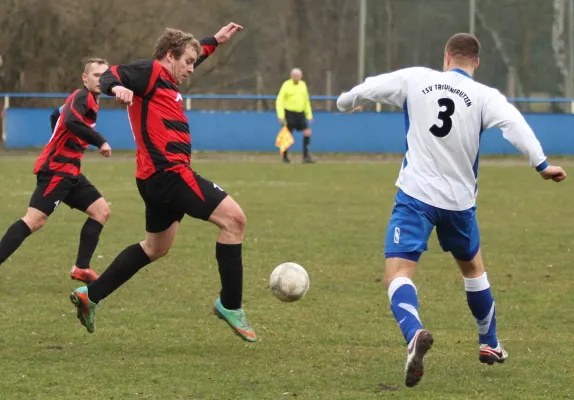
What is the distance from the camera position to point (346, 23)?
37094 mm

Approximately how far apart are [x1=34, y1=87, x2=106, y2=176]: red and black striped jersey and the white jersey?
10.2ft

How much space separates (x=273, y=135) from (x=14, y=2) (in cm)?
890

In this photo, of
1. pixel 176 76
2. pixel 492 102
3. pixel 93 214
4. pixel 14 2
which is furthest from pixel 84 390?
pixel 14 2

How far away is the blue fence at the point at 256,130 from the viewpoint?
27.9 meters

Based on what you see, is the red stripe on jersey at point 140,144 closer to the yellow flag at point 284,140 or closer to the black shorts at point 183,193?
the black shorts at point 183,193

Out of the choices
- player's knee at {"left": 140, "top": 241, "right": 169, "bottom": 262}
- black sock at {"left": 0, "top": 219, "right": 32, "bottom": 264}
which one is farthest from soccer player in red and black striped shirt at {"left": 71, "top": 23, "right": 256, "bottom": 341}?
black sock at {"left": 0, "top": 219, "right": 32, "bottom": 264}

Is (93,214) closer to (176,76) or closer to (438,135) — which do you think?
(176,76)

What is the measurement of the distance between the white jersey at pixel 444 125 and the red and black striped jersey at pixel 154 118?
1241 mm

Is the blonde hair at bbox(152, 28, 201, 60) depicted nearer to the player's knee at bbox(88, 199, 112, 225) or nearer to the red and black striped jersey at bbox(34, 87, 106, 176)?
the red and black striped jersey at bbox(34, 87, 106, 176)

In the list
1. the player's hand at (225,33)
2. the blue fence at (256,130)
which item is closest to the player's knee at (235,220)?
the player's hand at (225,33)

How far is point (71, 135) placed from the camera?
8.47 metres

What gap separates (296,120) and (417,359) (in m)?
19.5

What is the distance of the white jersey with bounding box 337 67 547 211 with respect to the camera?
552 cm

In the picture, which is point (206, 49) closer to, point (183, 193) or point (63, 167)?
point (183, 193)
